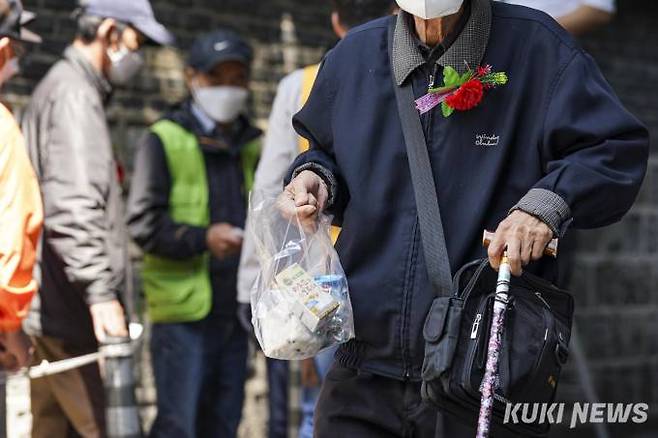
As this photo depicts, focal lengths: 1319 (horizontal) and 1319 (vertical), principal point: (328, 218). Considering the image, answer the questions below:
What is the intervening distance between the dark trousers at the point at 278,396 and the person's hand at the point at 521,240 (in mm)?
2796

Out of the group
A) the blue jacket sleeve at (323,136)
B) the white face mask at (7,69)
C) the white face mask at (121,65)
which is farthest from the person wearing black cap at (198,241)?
the blue jacket sleeve at (323,136)

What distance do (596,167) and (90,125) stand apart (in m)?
2.44

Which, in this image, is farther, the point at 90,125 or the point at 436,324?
the point at 90,125

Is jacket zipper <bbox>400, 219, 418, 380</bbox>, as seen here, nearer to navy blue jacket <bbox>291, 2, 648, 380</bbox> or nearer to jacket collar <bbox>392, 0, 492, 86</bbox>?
navy blue jacket <bbox>291, 2, 648, 380</bbox>

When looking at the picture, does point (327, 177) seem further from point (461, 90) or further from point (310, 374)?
point (310, 374)

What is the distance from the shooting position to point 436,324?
3.23 meters

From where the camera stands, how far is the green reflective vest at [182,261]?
5.84m

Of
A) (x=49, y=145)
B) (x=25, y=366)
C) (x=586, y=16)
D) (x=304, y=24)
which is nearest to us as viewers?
(x=25, y=366)

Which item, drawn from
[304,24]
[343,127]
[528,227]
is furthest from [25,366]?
[304,24]

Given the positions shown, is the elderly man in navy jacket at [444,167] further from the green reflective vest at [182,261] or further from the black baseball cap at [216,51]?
the black baseball cap at [216,51]

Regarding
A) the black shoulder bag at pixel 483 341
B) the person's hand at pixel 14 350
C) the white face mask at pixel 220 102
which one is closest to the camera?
the black shoulder bag at pixel 483 341

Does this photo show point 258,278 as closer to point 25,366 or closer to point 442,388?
point 442,388

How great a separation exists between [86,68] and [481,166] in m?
2.38

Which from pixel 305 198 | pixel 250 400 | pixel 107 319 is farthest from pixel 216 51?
pixel 305 198
